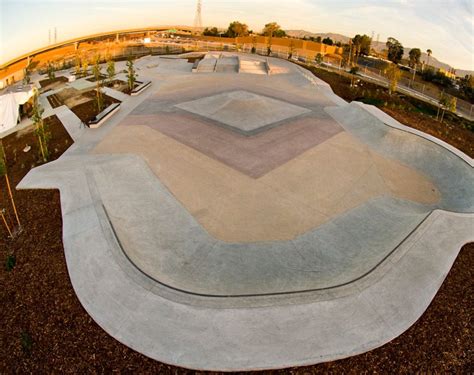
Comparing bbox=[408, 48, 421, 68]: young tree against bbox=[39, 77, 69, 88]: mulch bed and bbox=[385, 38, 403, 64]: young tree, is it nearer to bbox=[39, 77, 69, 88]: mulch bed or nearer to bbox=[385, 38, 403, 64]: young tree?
bbox=[385, 38, 403, 64]: young tree

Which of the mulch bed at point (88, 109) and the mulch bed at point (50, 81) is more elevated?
the mulch bed at point (50, 81)

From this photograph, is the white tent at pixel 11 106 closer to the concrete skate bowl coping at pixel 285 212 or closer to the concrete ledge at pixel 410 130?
the concrete skate bowl coping at pixel 285 212

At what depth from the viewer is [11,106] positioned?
28672 millimetres

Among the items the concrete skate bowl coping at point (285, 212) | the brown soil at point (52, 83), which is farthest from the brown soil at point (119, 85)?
the concrete skate bowl coping at point (285, 212)

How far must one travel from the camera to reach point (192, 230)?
1172 cm

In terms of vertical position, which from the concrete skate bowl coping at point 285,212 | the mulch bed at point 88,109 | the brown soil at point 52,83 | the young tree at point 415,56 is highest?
the young tree at point 415,56

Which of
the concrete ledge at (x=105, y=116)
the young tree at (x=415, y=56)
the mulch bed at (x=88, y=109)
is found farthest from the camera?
the young tree at (x=415, y=56)

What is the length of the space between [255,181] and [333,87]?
2496 centimetres

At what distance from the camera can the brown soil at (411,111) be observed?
877 inches

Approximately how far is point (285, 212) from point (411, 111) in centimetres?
2050

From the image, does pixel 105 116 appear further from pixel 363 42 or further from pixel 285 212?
pixel 363 42

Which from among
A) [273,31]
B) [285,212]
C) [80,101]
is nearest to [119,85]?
[80,101]

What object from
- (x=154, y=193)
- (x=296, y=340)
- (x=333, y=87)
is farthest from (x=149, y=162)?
(x=333, y=87)

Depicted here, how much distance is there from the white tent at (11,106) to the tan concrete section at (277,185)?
14195mm
